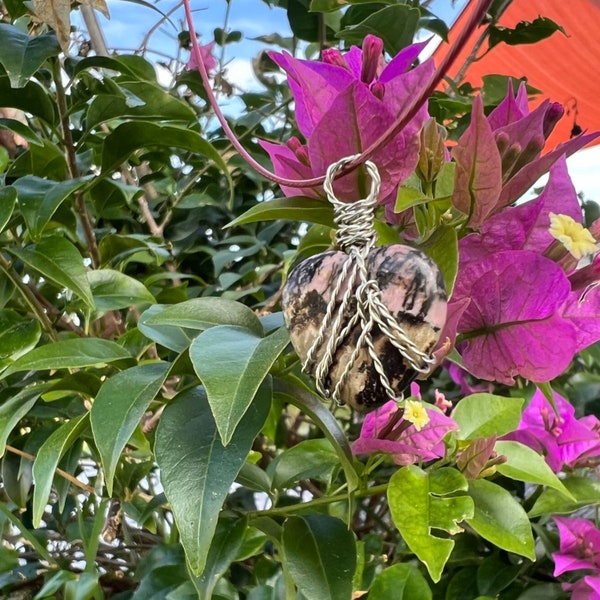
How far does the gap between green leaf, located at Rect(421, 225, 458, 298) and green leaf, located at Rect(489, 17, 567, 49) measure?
1.53ft

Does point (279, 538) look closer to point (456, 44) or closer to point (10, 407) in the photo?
point (10, 407)

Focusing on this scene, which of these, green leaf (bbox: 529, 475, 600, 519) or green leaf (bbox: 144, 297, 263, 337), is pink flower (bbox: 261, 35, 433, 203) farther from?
green leaf (bbox: 529, 475, 600, 519)

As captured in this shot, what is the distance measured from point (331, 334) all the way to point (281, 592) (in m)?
0.25

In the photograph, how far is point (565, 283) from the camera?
0.88 feet

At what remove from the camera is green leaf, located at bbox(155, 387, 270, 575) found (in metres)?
0.24

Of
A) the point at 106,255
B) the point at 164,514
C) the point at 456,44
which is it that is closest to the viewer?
the point at 456,44

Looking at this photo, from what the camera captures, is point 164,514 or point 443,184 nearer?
point 443,184

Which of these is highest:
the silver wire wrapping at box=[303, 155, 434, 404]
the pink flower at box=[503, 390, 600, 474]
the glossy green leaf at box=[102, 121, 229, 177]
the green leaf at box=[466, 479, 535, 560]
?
the glossy green leaf at box=[102, 121, 229, 177]

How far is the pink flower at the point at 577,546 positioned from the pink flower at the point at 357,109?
0.32m

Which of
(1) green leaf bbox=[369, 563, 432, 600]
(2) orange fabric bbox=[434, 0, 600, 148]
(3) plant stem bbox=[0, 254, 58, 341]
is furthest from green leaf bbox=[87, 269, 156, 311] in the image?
(2) orange fabric bbox=[434, 0, 600, 148]

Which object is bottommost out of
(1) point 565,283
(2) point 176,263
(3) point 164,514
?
(3) point 164,514

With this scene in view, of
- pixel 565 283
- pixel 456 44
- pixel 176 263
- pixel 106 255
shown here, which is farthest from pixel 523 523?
pixel 176 263

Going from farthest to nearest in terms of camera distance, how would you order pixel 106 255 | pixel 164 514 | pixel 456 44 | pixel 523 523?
pixel 164 514
pixel 106 255
pixel 523 523
pixel 456 44

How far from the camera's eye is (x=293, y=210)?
28 centimetres
